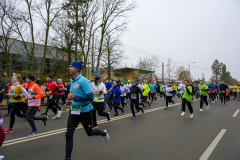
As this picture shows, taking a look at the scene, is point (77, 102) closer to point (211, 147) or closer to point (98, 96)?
point (98, 96)

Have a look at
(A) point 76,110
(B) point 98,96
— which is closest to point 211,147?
(A) point 76,110

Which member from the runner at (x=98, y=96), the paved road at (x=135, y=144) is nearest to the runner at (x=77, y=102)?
the paved road at (x=135, y=144)

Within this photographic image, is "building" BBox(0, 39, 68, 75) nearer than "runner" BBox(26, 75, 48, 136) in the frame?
No

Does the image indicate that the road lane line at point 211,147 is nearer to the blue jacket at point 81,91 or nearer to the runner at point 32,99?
the blue jacket at point 81,91

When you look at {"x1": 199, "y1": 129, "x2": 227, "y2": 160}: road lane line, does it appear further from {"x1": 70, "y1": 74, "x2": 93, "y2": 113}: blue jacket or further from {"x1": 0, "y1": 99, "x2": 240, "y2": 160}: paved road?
{"x1": 70, "y1": 74, "x2": 93, "y2": 113}: blue jacket

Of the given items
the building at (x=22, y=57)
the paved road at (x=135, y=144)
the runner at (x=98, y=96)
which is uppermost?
the building at (x=22, y=57)

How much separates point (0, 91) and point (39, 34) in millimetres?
13591

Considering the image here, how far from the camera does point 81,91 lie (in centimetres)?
356

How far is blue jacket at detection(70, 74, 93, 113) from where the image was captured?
344 cm

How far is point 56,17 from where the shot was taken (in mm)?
19672

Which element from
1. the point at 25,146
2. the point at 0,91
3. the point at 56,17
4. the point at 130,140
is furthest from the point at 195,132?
the point at 56,17

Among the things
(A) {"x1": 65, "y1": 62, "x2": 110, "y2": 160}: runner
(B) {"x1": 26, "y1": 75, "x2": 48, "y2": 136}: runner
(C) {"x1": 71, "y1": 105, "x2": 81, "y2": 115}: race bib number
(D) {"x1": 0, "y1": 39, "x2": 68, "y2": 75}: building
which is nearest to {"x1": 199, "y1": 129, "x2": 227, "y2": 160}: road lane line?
(A) {"x1": 65, "y1": 62, "x2": 110, "y2": 160}: runner

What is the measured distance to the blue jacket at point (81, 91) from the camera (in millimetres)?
3436

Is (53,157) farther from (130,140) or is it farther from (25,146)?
(130,140)
